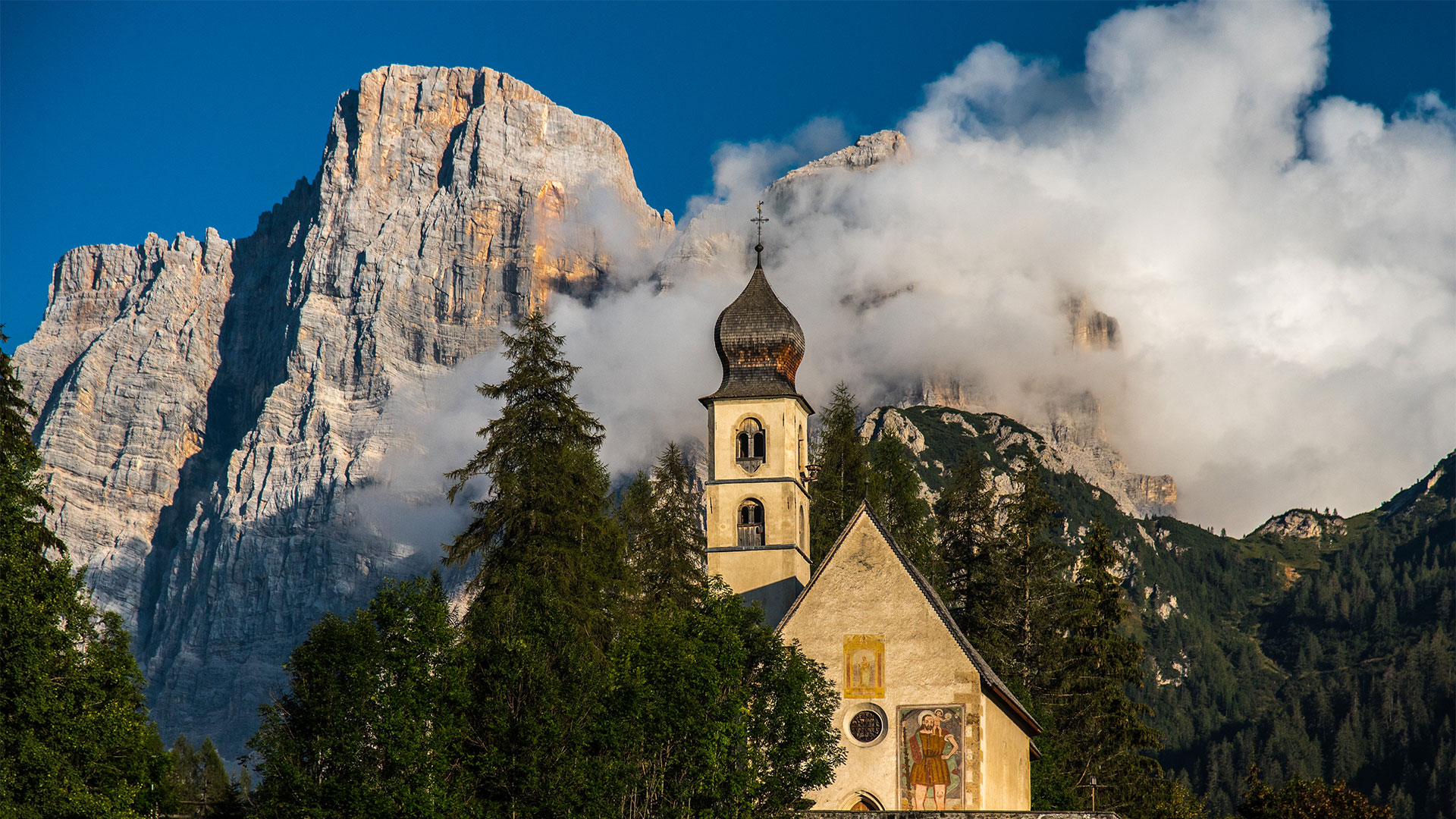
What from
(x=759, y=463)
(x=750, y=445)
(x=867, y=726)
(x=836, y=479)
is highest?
(x=836, y=479)

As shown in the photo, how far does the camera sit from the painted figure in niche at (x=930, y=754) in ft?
127

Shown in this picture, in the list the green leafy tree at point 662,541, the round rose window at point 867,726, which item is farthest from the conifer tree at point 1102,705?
the round rose window at point 867,726

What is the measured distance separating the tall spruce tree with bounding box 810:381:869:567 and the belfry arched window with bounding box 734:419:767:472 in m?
5.69

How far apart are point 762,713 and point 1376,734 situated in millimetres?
143213

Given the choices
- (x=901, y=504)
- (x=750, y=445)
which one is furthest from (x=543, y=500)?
(x=901, y=504)

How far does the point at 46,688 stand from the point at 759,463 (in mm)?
25024

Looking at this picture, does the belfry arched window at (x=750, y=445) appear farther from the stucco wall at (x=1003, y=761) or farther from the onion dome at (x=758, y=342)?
the stucco wall at (x=1003, y=761)

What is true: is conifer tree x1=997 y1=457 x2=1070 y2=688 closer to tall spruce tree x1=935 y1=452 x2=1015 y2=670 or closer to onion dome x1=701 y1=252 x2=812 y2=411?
tall spruce tree x1=935 y1=452 x2=1015 y2=670

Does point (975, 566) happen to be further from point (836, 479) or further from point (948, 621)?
point (948, 621)

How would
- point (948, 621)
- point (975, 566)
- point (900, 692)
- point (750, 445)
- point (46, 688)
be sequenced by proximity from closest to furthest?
point (46, 688) → point (900, 692) → point (948, 621) → point (750, 445) → point (975, 566)

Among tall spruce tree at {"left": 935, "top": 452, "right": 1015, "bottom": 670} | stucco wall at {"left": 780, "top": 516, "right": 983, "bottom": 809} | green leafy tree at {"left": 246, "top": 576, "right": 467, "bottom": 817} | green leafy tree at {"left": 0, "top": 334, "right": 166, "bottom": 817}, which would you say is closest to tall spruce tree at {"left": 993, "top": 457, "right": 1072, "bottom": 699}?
tall spruce tree at {"left": 935, "top": 452, "right": 1015, "bottom": 670}

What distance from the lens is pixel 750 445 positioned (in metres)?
53.0

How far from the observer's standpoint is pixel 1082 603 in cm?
5675

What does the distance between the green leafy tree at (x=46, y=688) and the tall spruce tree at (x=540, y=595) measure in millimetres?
8228
